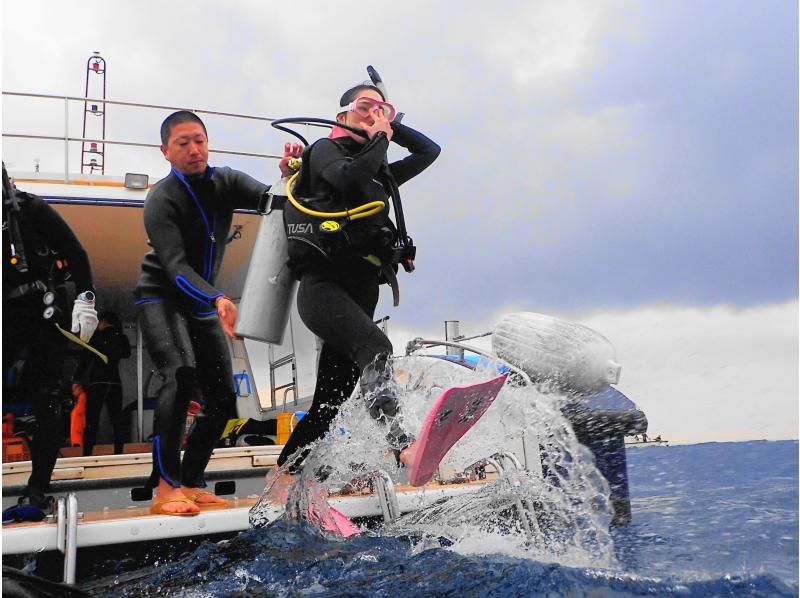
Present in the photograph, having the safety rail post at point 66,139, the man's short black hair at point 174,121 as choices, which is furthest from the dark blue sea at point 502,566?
the safety rail post at point 66,139

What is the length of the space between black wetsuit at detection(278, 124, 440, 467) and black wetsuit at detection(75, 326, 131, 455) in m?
2.90

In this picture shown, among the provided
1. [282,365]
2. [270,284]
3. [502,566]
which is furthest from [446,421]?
[282,365]

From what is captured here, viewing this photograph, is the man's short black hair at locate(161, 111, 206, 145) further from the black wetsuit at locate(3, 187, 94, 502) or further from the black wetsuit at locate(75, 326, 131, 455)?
the black wetsuit at locate(75, 326, 131, 455)

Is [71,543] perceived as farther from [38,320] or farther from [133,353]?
[133,353]

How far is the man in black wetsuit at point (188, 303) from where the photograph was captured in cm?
280

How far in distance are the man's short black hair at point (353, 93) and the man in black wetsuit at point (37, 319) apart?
1.34 m

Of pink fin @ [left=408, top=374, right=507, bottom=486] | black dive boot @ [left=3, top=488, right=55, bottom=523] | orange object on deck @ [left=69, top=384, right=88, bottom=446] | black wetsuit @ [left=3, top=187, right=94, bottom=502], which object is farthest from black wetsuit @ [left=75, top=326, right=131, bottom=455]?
pink fin @ [left=408, top=374, right=507, bottom=486]

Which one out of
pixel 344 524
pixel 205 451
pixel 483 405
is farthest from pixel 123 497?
pixel 483 405

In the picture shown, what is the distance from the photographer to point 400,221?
2.72 m

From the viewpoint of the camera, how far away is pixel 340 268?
8.71ft

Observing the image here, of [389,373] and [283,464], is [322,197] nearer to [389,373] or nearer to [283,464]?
[389,373]

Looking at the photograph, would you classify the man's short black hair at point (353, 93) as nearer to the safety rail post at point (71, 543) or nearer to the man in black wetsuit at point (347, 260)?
the man in black wetsuit at point (347, 260)

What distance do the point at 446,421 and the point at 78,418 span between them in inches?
174

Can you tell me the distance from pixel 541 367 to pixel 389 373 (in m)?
0.76
